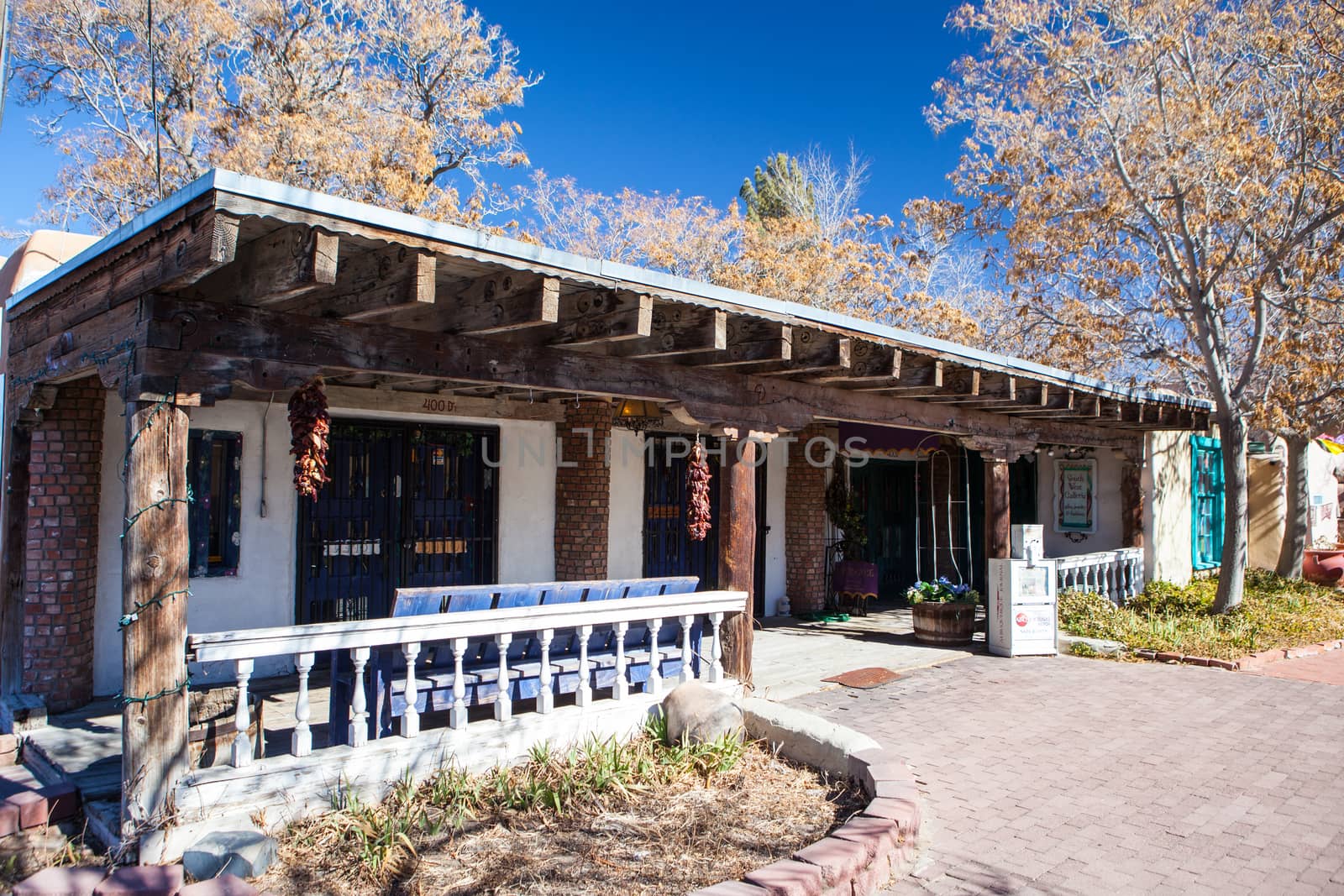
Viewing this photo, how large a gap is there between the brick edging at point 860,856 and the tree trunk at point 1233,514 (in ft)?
26.6

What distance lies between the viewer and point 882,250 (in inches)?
874

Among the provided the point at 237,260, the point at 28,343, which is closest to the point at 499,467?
the point at 28,343

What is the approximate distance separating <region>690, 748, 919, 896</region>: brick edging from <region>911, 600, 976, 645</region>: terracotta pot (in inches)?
194

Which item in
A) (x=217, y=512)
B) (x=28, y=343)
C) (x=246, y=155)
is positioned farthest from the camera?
(x=246, y=155)

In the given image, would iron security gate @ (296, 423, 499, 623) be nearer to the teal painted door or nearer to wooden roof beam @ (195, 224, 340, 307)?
wooden roof beam @ (195, 224, 340, 307)

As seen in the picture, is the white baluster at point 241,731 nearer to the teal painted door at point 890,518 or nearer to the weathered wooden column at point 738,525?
the weathered wooden column at point 738,525

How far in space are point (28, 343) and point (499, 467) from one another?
3.84 metres

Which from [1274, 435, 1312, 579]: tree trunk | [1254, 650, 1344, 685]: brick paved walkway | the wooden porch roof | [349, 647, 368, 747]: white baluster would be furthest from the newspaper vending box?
[1274, 435, 1312, 579]: tree trunk

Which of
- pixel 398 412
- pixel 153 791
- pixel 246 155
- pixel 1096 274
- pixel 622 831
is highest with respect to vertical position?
pixel 246 155

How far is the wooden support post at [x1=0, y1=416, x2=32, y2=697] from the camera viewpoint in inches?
224

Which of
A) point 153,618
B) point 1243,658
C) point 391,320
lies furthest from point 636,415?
point 1243,658

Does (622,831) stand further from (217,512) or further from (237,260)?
(217,512)

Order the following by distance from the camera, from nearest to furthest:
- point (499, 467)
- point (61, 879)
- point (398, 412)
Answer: point (61, 879) → point (398, 412) → point (499, 467)

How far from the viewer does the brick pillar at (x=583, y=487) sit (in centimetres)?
877
